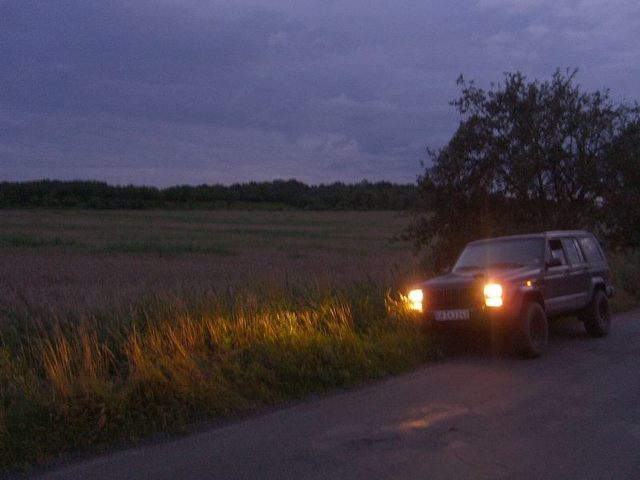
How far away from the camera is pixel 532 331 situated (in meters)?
11.0

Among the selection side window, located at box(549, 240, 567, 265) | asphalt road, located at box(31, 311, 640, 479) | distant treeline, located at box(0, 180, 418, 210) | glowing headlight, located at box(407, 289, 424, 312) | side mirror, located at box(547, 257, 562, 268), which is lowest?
asphalt road, located at box(31, 311, 640, 479)

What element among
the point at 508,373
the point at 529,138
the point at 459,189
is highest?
the point at 529,138

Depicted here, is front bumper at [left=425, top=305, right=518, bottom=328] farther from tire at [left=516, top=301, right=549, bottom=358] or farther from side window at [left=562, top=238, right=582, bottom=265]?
side window at [left=562, top=238, right=582, bottom=265]

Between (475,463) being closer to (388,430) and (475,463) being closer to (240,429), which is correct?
(388,430)

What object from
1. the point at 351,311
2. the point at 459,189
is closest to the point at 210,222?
the point at 459,189

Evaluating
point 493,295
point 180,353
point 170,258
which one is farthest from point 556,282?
point 170,258

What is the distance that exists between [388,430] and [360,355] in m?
2.80

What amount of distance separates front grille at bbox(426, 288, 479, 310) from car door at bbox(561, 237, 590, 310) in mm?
2296

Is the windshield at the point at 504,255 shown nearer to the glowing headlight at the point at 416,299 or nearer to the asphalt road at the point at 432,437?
the glowing headlight at the point at 416,299

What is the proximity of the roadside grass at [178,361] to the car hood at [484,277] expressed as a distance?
742 mm

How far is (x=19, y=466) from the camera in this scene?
6340 millimetres

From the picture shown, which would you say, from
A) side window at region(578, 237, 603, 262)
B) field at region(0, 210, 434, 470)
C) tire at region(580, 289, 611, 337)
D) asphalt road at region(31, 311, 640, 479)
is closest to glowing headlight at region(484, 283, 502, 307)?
field at region(0, 210, 434, 470)

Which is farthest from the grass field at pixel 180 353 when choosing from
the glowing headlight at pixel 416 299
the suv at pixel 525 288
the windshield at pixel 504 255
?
the windshield at pixel 504 255

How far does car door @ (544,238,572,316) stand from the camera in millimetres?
11797
